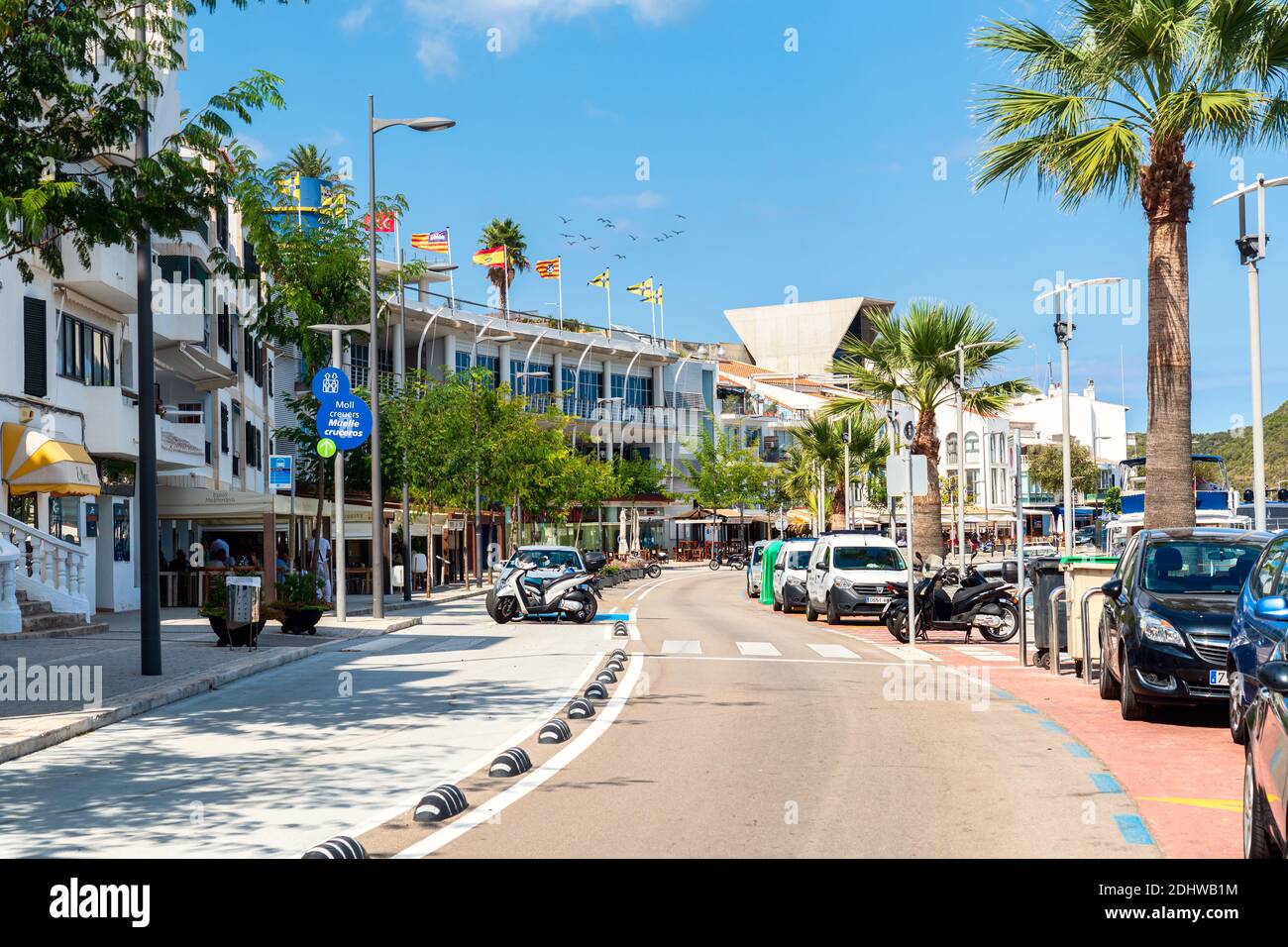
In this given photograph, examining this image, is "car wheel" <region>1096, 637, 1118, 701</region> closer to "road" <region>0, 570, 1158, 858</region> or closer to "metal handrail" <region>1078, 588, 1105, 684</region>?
"road" <region>0, 570, 1158, 858</region>

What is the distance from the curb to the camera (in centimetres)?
1231

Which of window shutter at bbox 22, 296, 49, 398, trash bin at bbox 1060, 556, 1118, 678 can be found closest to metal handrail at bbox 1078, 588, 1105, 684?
trash bin at bbox 1060, 556, 1118, 678

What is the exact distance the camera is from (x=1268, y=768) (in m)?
5.81

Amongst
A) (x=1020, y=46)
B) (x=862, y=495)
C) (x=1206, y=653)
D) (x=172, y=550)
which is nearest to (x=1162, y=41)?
(x=1020, y=46)

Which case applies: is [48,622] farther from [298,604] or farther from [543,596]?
[543,596]

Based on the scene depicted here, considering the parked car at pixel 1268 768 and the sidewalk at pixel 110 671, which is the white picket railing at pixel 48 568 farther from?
the parked car at pixel 1268 768

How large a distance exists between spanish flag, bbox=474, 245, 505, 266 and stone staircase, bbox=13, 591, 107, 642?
6731cm

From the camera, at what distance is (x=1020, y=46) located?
2184 cm

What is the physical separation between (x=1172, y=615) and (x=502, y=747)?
19.8 feet

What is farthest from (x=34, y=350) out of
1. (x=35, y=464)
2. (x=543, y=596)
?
(x=543, y=596)

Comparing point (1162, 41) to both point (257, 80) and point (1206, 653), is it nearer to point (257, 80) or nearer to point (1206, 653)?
point (1206, 653)

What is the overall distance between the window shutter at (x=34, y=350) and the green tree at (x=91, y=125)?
14.5 m
